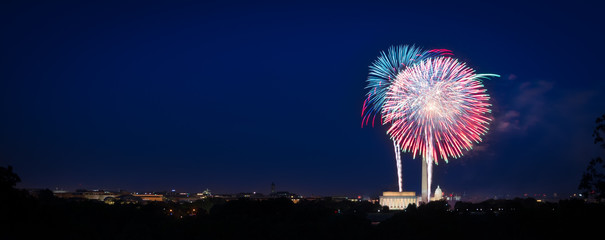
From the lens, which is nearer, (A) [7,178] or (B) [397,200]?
(A) [7,178]

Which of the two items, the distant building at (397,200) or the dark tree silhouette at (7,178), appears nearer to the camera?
the dark tree silhouette at (7,178)

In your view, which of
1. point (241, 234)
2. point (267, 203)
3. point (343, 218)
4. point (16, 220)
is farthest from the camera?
point (267, 203)

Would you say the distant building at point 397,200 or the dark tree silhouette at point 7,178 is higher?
the distant building at point 397,200

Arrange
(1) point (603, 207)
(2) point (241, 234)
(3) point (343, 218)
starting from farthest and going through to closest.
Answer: (3) point (343, 218) < (2) point (241, 234) < (1) point (603, 207)

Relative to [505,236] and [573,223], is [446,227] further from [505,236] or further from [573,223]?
[573,223]

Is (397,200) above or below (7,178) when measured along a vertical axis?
above

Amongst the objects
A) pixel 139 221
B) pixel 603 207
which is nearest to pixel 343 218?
pixel 139 221

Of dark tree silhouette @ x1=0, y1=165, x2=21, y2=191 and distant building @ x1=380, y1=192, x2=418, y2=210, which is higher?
distant building @ x1=380, y1=192, x2=418, y2=210

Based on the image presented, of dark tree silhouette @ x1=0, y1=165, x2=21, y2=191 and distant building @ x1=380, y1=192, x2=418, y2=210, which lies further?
distant building @ x1=380, y1=192, x2=418, y2=210
